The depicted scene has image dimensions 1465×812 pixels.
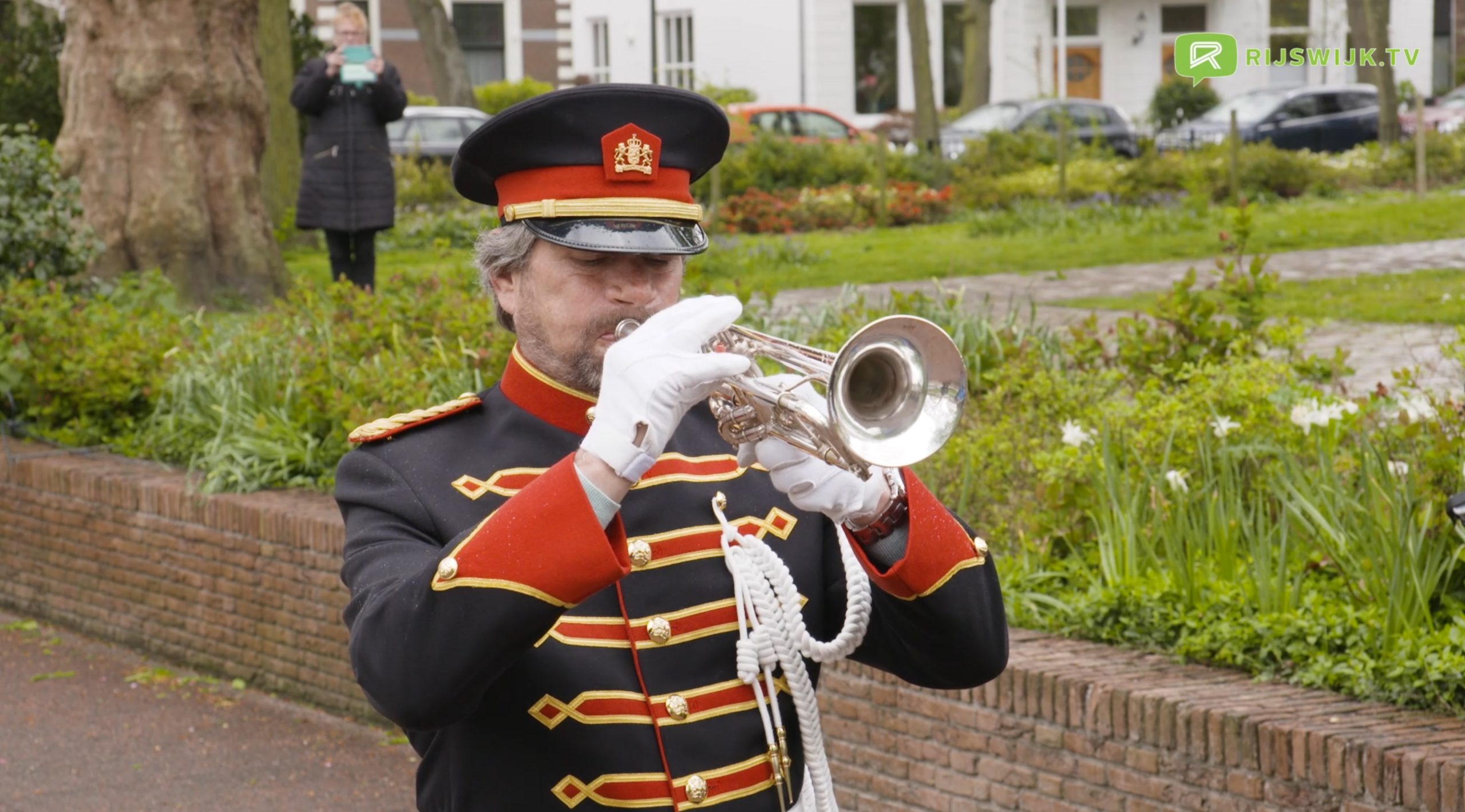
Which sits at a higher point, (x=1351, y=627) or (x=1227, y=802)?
(x=1351, y=627)

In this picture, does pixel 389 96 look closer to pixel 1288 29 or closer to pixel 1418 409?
pixel 1418 409

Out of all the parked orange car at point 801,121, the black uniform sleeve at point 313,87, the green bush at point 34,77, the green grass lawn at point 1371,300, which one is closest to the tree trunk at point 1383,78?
the parked orange car at point 801,121

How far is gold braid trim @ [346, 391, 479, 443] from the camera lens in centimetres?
267

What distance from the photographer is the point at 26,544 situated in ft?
25.5

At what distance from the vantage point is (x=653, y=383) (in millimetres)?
2182

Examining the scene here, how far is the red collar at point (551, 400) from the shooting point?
8.64 ft

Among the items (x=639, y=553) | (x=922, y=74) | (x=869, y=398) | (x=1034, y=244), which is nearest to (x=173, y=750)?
(x=639, y=553)

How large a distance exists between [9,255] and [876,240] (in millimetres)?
10093

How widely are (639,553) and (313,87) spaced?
895cm

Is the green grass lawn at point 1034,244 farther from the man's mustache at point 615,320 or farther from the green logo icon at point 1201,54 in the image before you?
the man's mustache at point 615,320

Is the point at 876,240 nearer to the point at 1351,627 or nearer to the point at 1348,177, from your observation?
the point at 1348,177

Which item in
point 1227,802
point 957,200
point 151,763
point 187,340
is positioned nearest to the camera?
point 1227,802

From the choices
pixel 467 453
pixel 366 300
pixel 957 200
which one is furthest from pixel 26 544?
pixel 957 200

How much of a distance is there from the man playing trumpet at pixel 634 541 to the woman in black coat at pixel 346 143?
8.45 meters
